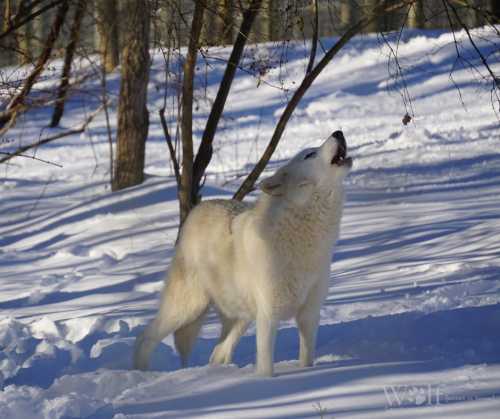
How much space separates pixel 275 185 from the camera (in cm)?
558

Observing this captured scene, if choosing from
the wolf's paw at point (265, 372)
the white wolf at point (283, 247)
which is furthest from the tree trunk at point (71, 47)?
the wolf's paw at point (265, 372)

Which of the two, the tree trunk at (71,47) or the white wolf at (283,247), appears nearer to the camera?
the white wolf at (283,247)

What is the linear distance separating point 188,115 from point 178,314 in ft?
6.62

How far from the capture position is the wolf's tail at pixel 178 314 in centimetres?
630

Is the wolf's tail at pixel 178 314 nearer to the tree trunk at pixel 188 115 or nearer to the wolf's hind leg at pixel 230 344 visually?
the wolf's hind leg at pixel 230 344

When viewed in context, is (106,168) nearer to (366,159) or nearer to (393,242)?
(366,159)

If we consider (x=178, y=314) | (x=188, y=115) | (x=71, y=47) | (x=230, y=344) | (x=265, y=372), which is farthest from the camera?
(x=71, y=47)

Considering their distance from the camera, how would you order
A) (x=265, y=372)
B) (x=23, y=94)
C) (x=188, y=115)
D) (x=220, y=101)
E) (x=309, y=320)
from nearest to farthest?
(x=265, y=372) < (x=309, y=320) < (x=23, y=94) < (x=188, y=115) < (x=220, y=101)

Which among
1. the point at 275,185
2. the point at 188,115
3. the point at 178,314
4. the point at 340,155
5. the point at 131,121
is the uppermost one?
the point at 188,115

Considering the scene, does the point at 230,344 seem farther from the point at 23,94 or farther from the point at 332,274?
the point at 332,274

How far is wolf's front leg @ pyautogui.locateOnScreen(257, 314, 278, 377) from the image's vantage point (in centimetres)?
540

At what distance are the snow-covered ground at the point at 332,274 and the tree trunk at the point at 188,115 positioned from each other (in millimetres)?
362

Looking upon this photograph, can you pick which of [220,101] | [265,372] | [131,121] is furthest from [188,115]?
[131,121]

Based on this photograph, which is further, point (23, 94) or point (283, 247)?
point (23, 94)
